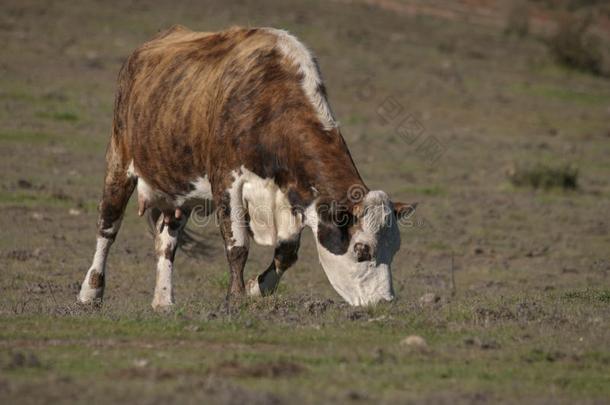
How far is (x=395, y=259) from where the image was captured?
48.1 ft

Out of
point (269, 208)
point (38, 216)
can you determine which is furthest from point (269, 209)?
point (38, 216)

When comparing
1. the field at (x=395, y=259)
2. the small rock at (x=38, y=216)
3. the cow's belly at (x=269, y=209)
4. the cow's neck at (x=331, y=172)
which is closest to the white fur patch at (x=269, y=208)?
→ the cow's belly at (x=269, y=209)

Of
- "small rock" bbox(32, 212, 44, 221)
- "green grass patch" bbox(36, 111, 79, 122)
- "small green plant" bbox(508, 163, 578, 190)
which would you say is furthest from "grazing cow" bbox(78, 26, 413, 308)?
"green grass patch" bbox(36, 111, 79, 122)

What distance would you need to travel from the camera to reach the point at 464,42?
110 feet

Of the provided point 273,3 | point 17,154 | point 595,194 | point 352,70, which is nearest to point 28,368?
point 17,154

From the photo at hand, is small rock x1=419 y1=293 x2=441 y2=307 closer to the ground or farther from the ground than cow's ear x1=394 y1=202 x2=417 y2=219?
closer to the ground

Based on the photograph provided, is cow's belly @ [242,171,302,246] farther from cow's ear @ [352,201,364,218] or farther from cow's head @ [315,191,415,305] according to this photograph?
cow's ear @ [352,201,364,218]

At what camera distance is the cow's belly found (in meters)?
8.97

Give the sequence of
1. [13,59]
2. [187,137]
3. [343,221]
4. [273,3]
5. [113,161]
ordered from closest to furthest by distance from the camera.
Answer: [343,221]
[187,137]
[113,161]
[13,59]
[273,3]

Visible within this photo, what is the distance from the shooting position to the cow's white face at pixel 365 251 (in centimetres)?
823

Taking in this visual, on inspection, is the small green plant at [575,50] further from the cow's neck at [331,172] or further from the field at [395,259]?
the cow's neck at [331,172]

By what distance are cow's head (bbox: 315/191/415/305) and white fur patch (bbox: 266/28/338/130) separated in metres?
0.83

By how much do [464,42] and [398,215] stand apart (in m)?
25.8

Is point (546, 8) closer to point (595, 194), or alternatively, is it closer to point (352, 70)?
point (352, 70)
